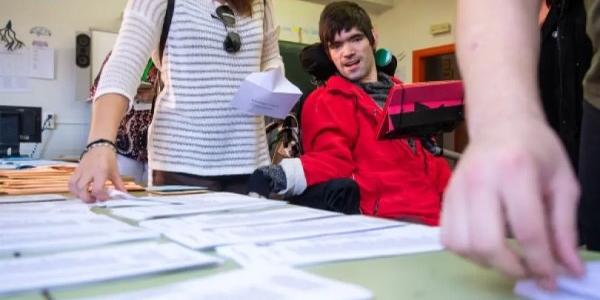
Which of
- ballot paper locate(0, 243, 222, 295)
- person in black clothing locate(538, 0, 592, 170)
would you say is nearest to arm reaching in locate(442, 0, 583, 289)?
ballot paper locate(0, 243, 222, 295)

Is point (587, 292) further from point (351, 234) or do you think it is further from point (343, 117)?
point (343, 117)

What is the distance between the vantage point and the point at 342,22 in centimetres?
190

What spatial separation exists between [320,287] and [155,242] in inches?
9.4

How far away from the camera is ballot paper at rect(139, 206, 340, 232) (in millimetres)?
651

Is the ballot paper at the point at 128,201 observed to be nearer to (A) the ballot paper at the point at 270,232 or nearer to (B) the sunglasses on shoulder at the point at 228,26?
(A) the ballot paper at the point at 270,232

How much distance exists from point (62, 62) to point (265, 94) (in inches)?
121

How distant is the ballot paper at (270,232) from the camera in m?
0.56

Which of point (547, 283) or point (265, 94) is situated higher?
point (265, 94)

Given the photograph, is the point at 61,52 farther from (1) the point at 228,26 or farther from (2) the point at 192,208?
(2) the point at 192,208

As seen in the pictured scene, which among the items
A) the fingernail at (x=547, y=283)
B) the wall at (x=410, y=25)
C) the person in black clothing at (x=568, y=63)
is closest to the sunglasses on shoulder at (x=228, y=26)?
the person in black clothing at (x=568, y=63)

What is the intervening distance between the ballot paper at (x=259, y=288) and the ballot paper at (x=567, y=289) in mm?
105

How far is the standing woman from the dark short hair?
67 centimetres

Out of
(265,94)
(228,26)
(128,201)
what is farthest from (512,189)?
(228,26)

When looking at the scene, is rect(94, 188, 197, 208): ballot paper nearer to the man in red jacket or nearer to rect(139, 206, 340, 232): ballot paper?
rect(139, 206, 340, 232): ballot paper
